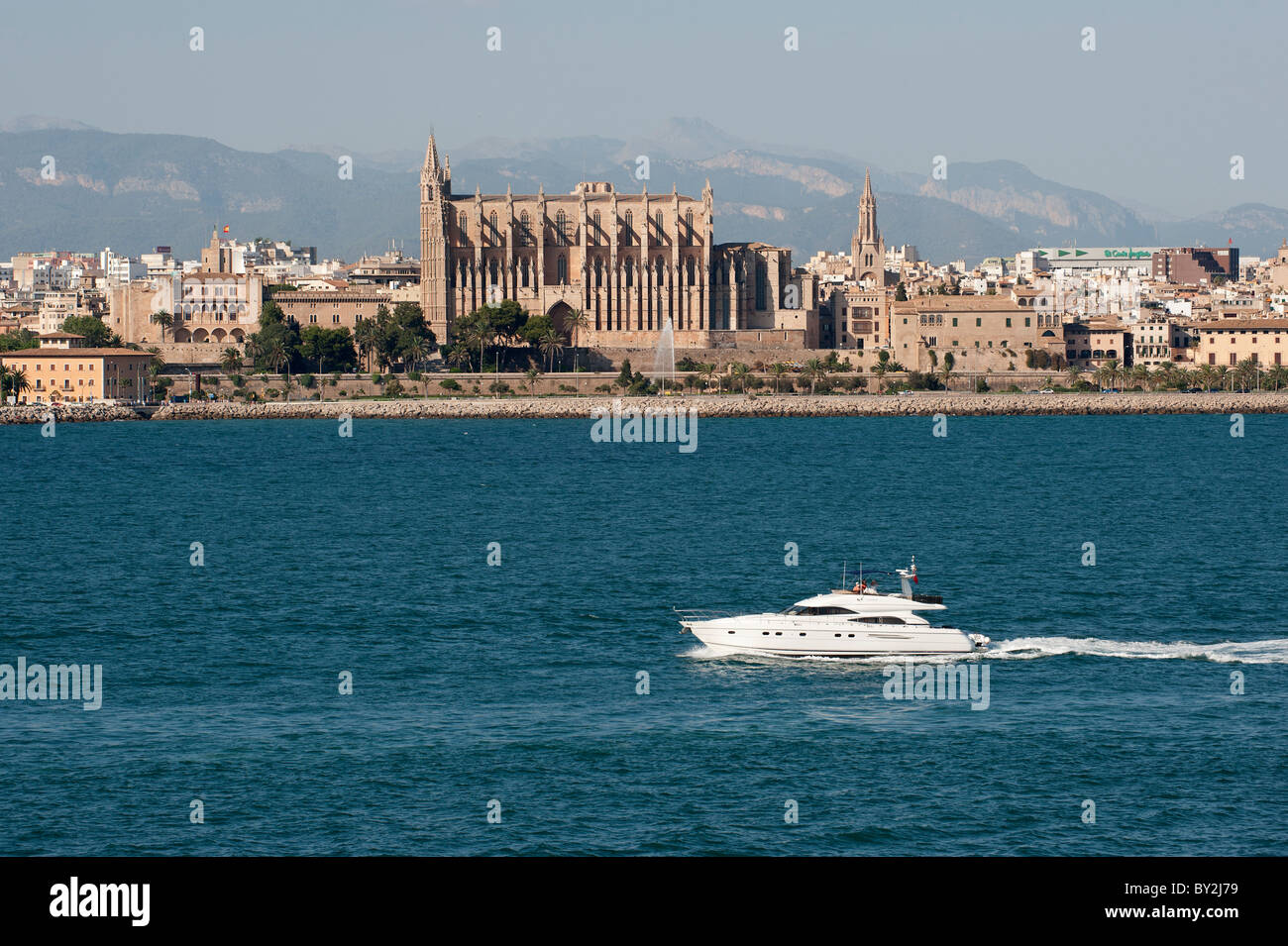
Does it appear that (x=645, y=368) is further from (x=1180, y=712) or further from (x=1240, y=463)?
(x=1180, y=712)

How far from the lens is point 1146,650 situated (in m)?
30.2

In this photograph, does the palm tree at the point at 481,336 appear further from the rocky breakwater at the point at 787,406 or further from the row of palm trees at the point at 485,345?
the rocky breakwater at the point at 787,406

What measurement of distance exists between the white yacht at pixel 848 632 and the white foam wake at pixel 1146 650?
0.98m

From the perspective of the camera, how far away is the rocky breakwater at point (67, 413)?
113875 mm

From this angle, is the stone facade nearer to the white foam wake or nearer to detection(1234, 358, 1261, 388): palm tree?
detection(1234, 358, 1261, 388): palm tree

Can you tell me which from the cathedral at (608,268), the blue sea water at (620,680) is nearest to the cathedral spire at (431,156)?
the cathedral at (608,268)

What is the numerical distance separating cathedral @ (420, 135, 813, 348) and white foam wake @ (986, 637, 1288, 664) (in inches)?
4336

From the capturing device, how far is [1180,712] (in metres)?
25.1

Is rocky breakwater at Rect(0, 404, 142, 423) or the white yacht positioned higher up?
rocky breakwater at Rect(0, 404, 142, 423)

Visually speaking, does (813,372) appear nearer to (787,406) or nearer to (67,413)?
(787,406)

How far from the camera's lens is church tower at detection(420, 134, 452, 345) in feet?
465

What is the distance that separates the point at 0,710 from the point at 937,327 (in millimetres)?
113332

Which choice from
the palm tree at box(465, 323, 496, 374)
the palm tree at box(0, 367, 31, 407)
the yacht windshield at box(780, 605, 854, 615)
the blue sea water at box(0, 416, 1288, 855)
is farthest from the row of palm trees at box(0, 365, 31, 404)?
the yacht windshield at box(780, 605, 854, 615)

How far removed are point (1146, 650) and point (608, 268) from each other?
119031 mm
